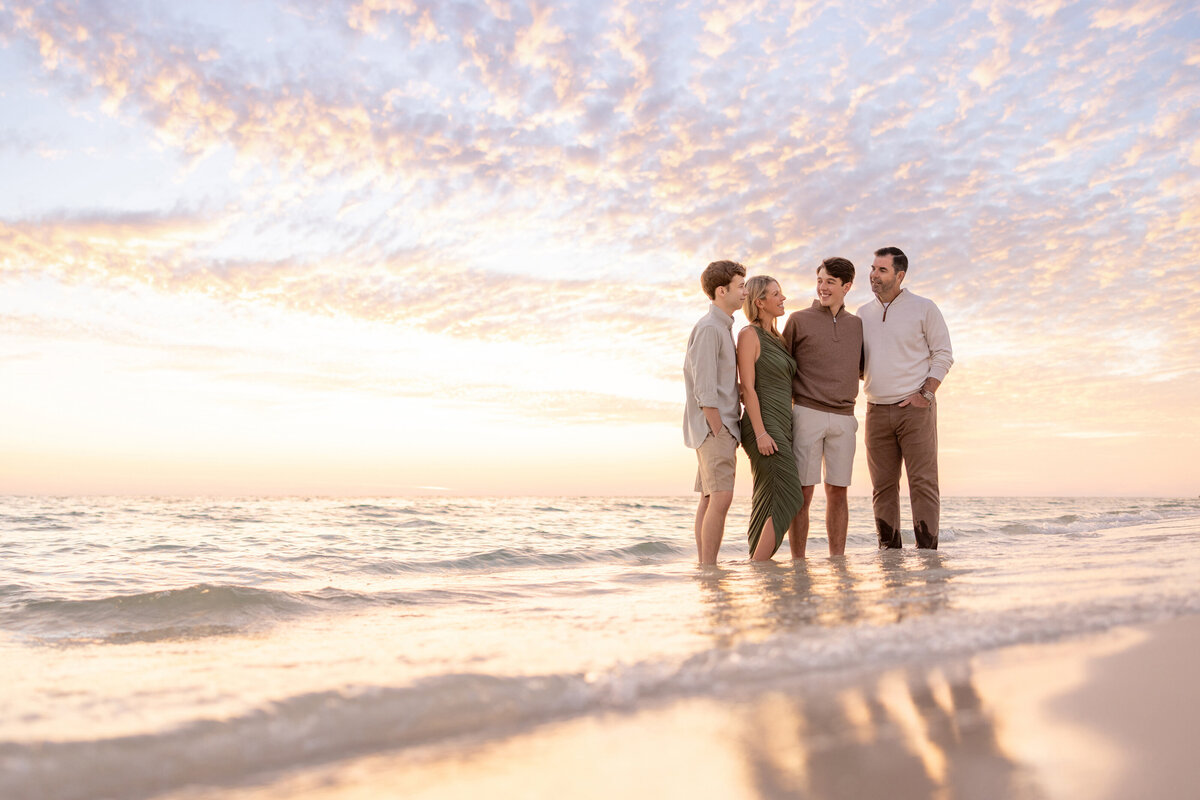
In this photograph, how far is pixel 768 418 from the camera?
4.80 m

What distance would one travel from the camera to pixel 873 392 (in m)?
5.31

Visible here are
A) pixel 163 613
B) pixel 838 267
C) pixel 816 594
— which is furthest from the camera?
pixel 838 267

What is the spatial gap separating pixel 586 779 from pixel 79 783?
957mm

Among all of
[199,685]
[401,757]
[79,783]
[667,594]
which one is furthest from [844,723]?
[667,594]

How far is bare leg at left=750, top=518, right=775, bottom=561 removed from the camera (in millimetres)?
4797

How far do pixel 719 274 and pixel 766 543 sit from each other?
1795 mm

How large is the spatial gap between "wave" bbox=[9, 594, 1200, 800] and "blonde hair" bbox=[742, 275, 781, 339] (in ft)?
9.12

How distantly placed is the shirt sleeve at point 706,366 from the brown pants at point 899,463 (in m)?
1.45

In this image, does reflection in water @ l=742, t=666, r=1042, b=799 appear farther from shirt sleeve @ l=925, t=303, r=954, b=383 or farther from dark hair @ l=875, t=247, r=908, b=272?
dark hair @ l=875, t=247, r=908, b=272

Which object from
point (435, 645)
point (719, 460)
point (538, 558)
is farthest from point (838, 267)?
point (538, 558)

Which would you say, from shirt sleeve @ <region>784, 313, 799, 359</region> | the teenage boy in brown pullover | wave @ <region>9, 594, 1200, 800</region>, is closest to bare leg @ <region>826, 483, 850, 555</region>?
the teenage boy in brown pullover

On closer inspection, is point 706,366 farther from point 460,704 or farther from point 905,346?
point 460,704

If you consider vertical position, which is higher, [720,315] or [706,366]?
[720,315]

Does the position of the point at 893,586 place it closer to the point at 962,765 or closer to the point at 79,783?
the point at 962,765
